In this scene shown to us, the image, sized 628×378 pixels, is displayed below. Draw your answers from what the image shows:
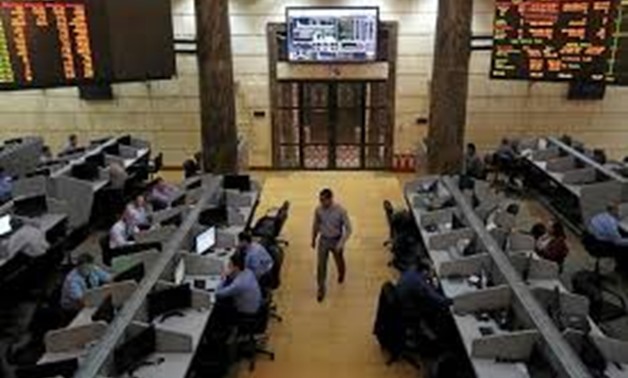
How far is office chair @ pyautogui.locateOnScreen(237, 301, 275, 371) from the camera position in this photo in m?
7.11

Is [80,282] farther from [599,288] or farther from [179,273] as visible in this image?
[599,288]

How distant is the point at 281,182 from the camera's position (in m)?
14.5

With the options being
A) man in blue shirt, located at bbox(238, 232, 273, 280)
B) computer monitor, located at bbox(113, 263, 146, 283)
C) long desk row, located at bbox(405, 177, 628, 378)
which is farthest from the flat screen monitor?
computer monitor, located at bbox(113, 263, 146, 283)

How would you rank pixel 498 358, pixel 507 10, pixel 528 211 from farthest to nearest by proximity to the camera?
pixel 528 211, pixel 507 10, pixel 498 358

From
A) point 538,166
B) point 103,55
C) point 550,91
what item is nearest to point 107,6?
point 103,55

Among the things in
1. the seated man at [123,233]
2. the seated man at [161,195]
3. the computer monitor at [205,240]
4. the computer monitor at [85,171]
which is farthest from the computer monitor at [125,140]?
the computer monitor at [205,240]

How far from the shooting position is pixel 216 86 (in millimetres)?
10984

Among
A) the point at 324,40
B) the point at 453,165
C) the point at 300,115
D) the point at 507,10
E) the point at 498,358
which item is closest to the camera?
the point at 498,358

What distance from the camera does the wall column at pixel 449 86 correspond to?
1072 centimetres

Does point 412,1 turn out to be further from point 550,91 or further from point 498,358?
point 498,358

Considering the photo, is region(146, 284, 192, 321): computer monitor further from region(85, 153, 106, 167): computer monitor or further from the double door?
the double door

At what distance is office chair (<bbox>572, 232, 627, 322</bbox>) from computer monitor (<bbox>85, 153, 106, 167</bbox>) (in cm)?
844

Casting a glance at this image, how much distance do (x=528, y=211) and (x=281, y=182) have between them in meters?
5.18

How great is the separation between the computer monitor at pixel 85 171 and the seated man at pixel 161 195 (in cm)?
168
